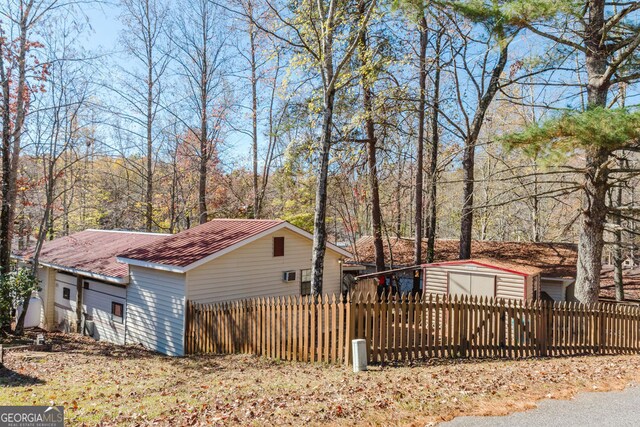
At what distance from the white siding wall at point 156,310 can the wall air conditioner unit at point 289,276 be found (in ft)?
11.1

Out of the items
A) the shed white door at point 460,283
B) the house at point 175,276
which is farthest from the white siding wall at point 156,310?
the shed white door at point 460,283

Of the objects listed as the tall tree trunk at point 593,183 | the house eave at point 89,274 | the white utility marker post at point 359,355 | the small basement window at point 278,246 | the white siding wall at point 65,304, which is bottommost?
the white siding wall at point 65,304

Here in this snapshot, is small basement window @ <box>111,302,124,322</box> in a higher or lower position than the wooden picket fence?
lower

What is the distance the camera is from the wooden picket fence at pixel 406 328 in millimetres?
8000

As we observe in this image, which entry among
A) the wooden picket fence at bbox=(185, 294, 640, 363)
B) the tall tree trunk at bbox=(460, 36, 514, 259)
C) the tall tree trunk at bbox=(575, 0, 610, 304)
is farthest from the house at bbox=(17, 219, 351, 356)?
the tall tree trunk at bbox=(575, 0, 610, 304)

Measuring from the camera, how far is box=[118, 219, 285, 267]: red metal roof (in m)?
11.3

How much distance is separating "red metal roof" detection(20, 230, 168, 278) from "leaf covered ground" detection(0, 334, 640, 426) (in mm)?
4248

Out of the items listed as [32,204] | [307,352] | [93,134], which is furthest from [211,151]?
[307,352]

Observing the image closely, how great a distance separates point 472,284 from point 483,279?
40cm

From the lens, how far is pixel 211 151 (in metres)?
22.2

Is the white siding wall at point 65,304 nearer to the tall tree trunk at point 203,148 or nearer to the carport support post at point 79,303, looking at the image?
the carport support post at point 79,303

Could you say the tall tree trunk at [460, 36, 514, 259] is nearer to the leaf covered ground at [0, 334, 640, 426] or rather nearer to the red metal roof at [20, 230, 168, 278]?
the leaf covered ground at [0, 334, 640, 426]

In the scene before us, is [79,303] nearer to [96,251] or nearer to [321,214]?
[96,251]

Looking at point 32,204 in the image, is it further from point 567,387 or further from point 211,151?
point 567,387
